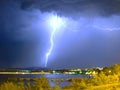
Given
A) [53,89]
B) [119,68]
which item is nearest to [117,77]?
[53,89]

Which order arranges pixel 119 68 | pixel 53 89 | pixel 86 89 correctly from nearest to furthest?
pixel 86 89
pixel 53 89
pixel 119 68

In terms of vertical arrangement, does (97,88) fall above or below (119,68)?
below

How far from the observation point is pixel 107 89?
21.9 metres

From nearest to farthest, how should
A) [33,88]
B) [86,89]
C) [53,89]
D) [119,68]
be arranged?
[86,89] → [53,89] → [33,88] → [119,68]

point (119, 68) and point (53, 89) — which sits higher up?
point (119, 68)

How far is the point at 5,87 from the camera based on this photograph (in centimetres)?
2286

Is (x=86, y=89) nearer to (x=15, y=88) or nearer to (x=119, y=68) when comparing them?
(x=15, y=88)

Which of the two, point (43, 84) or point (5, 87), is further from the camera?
→ point (43, 84)

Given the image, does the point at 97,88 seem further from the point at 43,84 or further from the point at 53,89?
the point at 43,84

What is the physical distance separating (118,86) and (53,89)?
3.56 meters

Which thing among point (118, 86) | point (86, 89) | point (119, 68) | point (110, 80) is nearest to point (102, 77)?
point (110, 80)

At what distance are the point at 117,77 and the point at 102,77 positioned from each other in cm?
105

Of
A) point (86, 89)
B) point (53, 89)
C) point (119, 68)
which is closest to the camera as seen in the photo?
point (86, 89)

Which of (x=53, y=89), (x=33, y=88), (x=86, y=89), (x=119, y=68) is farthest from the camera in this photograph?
(x=119, y=68)
